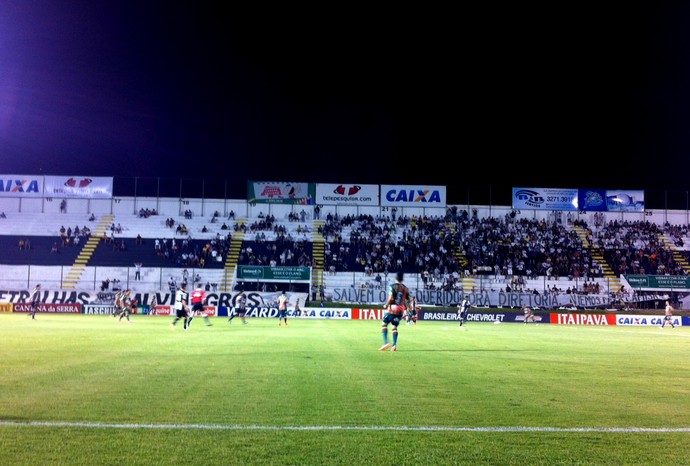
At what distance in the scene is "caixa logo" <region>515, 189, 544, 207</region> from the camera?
61812 millimetres

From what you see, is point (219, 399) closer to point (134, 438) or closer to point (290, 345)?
point (134, 438)

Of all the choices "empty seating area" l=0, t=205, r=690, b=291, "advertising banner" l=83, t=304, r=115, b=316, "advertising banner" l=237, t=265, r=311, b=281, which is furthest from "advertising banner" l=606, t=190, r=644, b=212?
"advertising banner" l=83, t=304, r=115, b=316

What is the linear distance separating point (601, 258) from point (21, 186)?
6332 centimetres

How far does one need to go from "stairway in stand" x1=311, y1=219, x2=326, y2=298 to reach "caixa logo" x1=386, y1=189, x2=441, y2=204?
852cm

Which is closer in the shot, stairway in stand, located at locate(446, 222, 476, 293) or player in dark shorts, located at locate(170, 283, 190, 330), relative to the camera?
player in dark shorts, located at locate(170, 283, 190, 330)

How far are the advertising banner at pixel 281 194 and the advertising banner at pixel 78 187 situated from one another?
16.4 metres

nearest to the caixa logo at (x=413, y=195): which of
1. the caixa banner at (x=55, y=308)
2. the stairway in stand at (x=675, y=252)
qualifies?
A: the stairway in stand at (x=675, y=252)

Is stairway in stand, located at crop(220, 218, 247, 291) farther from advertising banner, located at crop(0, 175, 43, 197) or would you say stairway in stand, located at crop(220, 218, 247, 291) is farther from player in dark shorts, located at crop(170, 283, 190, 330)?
player in dark shorts, located at crop(170, 283, 190, 330)

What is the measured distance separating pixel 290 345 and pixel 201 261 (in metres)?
36.3

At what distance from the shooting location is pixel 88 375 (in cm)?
1005

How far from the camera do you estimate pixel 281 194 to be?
2386 inches

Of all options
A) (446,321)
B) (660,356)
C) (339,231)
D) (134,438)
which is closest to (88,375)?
(134,438)

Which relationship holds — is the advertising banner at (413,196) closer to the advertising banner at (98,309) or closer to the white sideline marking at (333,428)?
the advertising banner at (98,309)

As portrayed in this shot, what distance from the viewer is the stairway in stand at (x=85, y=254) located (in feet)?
158
